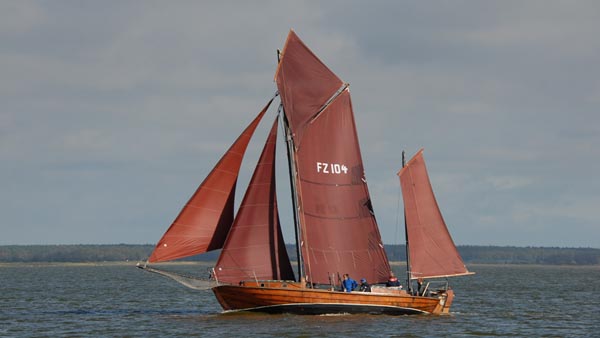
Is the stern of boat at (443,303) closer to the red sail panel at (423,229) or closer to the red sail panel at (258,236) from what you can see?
the red sail panel at (423,229)

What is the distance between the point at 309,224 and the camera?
2154 inches

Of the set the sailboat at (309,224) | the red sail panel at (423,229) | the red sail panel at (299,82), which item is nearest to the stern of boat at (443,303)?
the sailboat at (309,224)

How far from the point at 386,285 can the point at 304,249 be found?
17.5 ft

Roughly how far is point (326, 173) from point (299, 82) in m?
5.13

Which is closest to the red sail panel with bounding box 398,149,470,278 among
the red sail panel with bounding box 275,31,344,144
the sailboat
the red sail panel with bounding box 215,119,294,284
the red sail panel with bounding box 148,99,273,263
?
the sailboat

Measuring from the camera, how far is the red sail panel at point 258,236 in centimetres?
5275

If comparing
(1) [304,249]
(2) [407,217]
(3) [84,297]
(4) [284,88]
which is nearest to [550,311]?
(2) [407,217]

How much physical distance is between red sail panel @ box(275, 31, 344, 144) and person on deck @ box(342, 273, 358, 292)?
7.81 metres

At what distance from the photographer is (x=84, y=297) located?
81.9m

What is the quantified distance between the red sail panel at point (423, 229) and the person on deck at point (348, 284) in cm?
451

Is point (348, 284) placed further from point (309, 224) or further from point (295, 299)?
point (309, 224)

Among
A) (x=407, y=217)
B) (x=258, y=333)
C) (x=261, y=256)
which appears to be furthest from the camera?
(x=407, y=217)

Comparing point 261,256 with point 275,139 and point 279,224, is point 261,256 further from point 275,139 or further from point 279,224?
point 275,139

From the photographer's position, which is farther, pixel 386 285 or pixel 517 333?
pixel 386 285
